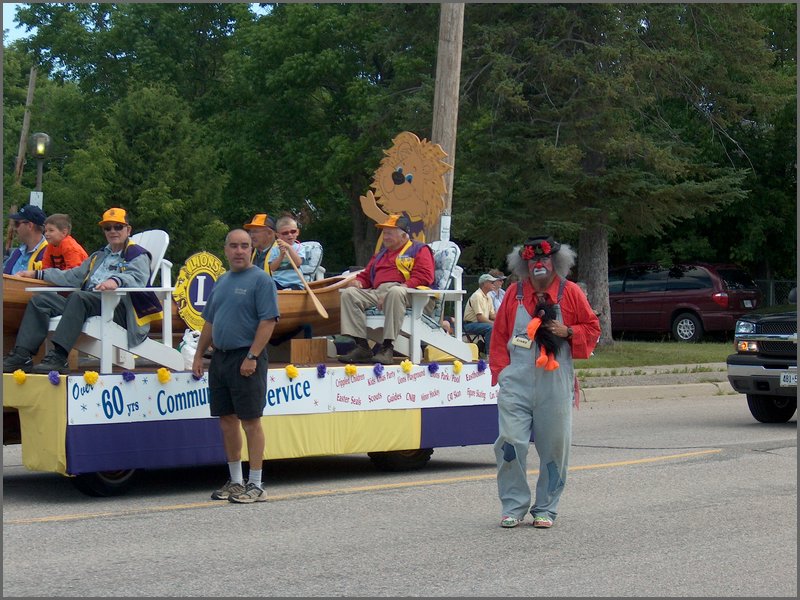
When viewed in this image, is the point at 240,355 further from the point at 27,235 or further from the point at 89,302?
the point at 27,235

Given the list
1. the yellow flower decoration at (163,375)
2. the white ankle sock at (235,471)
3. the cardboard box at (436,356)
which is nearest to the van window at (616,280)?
the cardboard box at (436,356)

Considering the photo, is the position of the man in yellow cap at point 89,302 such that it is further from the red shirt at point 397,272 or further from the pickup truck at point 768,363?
the pickup truck at point 768,363

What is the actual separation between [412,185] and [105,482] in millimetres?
4300

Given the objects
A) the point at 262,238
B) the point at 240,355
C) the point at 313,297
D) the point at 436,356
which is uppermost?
the point at 262,238

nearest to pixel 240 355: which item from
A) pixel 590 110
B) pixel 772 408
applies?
pixel 772 408

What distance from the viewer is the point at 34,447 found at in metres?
8.95

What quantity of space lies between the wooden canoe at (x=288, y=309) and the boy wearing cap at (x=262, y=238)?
373mm

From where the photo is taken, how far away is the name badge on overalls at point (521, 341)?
7961mm

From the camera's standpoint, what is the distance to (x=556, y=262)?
26.6ft

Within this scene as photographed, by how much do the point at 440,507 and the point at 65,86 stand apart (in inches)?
1867

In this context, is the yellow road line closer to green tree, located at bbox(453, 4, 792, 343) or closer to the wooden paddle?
the wooden paddle

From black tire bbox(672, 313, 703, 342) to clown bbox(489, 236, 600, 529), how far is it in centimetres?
2223

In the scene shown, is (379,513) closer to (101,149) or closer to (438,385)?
(438,385)

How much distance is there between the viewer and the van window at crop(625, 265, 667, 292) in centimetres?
3036
